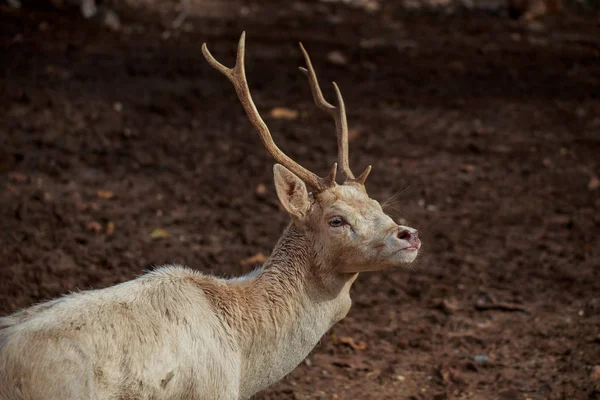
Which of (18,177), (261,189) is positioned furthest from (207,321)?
(18,177)

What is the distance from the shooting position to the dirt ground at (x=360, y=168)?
21.1ft

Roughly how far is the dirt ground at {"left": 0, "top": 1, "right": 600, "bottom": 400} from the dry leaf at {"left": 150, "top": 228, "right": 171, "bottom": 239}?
2 cm

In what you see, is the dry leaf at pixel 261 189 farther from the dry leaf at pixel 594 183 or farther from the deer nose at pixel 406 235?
the deer nose at pixel 406 235

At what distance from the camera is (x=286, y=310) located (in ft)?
15.7

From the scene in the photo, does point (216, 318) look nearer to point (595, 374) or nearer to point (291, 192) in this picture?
point (291, 192)

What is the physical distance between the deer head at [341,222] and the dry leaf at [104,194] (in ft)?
11.6

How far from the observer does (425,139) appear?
1024cm

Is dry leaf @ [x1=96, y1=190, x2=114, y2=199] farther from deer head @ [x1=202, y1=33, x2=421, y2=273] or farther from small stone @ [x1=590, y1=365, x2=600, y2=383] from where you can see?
small stone @ [x1=590, y1=365, x2=600, y2=383]

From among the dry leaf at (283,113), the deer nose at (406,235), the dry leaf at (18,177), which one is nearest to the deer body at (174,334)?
the deer nose at (406,235)

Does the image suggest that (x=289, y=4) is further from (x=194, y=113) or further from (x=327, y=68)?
(x=194, y=113)

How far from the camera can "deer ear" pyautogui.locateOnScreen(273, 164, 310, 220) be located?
189 inches

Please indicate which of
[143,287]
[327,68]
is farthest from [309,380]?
[327,68]

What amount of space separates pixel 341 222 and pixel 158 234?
326cm

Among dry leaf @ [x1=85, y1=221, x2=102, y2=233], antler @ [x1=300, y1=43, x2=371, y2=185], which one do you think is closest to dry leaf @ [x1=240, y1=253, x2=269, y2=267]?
dry leaf @ [x1=85, y1=221, x2=102, y2=233]
